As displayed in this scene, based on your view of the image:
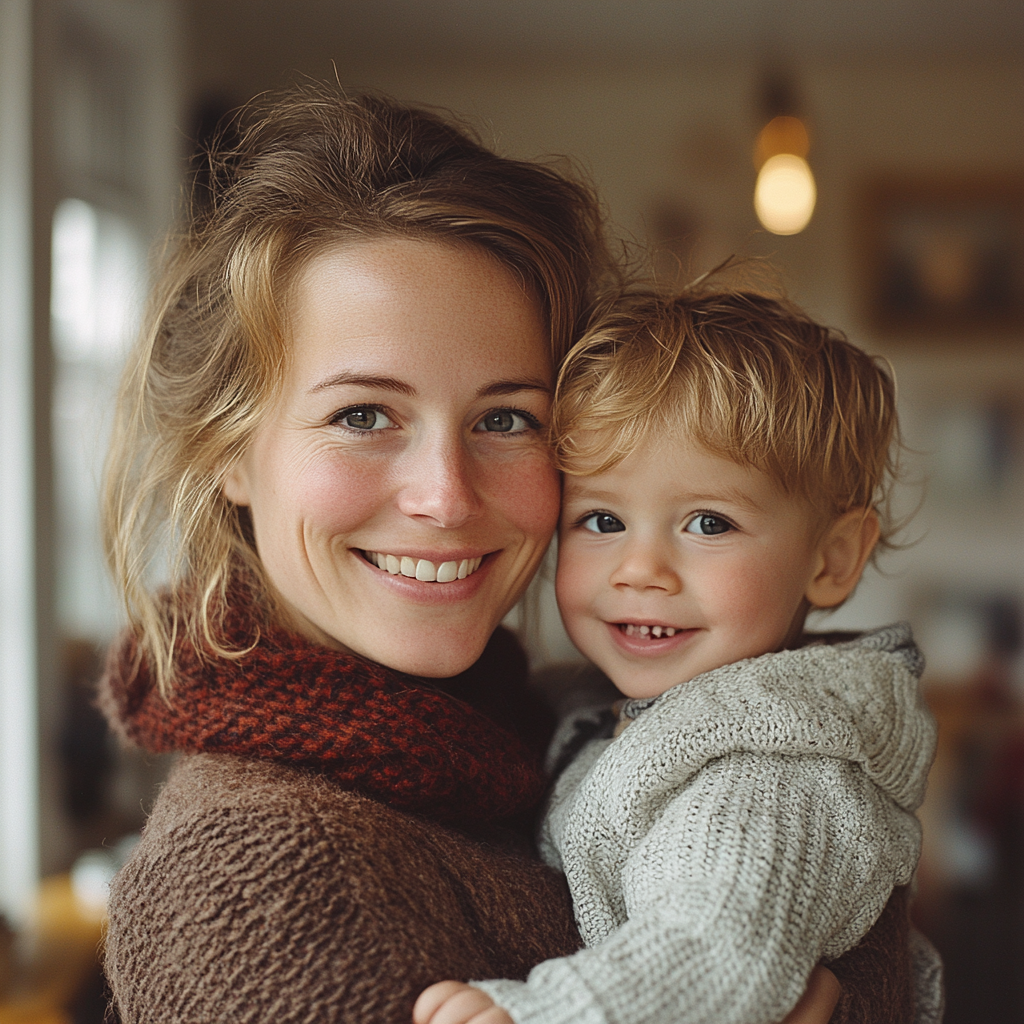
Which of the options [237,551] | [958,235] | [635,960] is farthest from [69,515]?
[958,235]

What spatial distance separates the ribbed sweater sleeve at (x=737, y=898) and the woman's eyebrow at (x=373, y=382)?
453mm

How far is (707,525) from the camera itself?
112 centimetres

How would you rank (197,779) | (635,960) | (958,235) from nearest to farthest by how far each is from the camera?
(635,960) < (197,779) < (958,235)

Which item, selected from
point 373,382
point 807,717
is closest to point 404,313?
point 373,382

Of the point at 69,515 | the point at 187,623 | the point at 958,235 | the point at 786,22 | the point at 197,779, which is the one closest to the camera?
the point at 197,779

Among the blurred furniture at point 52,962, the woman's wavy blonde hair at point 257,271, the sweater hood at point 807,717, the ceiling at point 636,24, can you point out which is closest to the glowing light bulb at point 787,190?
the ceiling at point 636,24

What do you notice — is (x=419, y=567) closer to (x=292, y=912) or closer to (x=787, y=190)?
(x=292, y=912)

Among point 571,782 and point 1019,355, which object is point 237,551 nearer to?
point 571,782

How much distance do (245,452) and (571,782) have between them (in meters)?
0.50

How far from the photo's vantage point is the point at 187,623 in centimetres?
107

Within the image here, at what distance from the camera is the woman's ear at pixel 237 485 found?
111 cm

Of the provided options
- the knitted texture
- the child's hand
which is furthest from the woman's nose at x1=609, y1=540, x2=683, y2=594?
the child's hand

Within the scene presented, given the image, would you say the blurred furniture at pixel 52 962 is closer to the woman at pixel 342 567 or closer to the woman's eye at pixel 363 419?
the woman at pixel 342 567

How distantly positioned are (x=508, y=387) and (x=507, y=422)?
53mm
